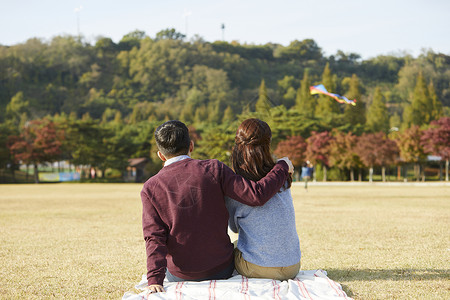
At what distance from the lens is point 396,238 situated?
23.8ft

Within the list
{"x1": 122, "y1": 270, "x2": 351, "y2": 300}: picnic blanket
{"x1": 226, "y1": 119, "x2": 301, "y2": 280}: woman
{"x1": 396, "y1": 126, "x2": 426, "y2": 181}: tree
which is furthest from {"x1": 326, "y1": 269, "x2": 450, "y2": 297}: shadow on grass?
{"x1": 396, "y1": 126, "x2": 426, "y2": 181}: tree

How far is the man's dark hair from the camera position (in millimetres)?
3291

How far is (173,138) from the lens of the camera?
3.31m

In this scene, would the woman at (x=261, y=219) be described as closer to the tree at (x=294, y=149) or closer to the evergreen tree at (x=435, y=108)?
the tree at (x=294, y=149)

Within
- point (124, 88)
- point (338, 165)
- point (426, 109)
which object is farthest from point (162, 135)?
point (124, 88)

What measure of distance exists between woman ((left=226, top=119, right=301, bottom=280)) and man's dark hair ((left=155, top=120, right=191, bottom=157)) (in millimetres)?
384

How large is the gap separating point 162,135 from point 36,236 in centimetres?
552

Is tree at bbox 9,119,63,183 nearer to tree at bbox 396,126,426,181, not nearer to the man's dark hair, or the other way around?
tree at bbox 396,126,426,181

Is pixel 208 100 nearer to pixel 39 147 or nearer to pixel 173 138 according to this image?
pixel 39 147

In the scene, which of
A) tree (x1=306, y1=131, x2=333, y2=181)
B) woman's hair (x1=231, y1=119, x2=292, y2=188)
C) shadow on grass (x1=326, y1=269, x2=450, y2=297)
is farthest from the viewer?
tree (x1=306, y1=131, x2=333, y2=181)

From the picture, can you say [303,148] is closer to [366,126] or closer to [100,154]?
[366,126]

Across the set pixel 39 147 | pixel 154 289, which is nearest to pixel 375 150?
pixel 39 147

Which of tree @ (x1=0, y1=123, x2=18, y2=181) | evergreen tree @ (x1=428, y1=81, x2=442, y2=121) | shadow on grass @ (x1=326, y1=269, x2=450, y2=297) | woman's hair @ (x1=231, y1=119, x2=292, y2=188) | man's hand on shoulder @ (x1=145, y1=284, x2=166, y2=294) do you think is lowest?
tree @ (x1=0, y1=123, x2=18, y2=181)

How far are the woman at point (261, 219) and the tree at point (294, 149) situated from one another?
42527 mm
